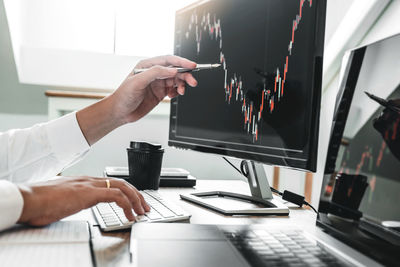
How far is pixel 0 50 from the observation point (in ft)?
5.07

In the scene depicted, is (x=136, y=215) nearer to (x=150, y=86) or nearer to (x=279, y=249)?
(x=279, y=249)

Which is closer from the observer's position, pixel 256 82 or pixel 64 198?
pixel 64 198

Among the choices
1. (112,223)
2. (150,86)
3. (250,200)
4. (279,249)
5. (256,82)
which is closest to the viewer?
(279,249)

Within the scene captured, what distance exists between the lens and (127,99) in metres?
0.98

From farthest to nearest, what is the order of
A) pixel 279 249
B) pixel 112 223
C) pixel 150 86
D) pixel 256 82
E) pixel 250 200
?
pixel 150 86
pixel 250 200
pixel 256 82
pixel 112 223
pixel 279 249

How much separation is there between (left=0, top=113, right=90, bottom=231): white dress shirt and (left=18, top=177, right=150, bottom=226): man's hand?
0.90 feet

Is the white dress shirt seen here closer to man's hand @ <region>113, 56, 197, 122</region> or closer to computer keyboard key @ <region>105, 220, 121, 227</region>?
man's hand @ <region>113, 56, 197, 122</region>

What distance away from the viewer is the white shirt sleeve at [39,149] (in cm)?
89

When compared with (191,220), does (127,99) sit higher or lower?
higher

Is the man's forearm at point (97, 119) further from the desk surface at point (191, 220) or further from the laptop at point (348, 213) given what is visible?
the laptop at point (348, 213)

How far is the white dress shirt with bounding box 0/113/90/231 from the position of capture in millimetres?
886

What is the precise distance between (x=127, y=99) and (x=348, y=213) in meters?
0.58

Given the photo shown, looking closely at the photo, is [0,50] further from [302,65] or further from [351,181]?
[351,181]

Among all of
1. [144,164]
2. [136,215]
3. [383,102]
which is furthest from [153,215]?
[383,102]
